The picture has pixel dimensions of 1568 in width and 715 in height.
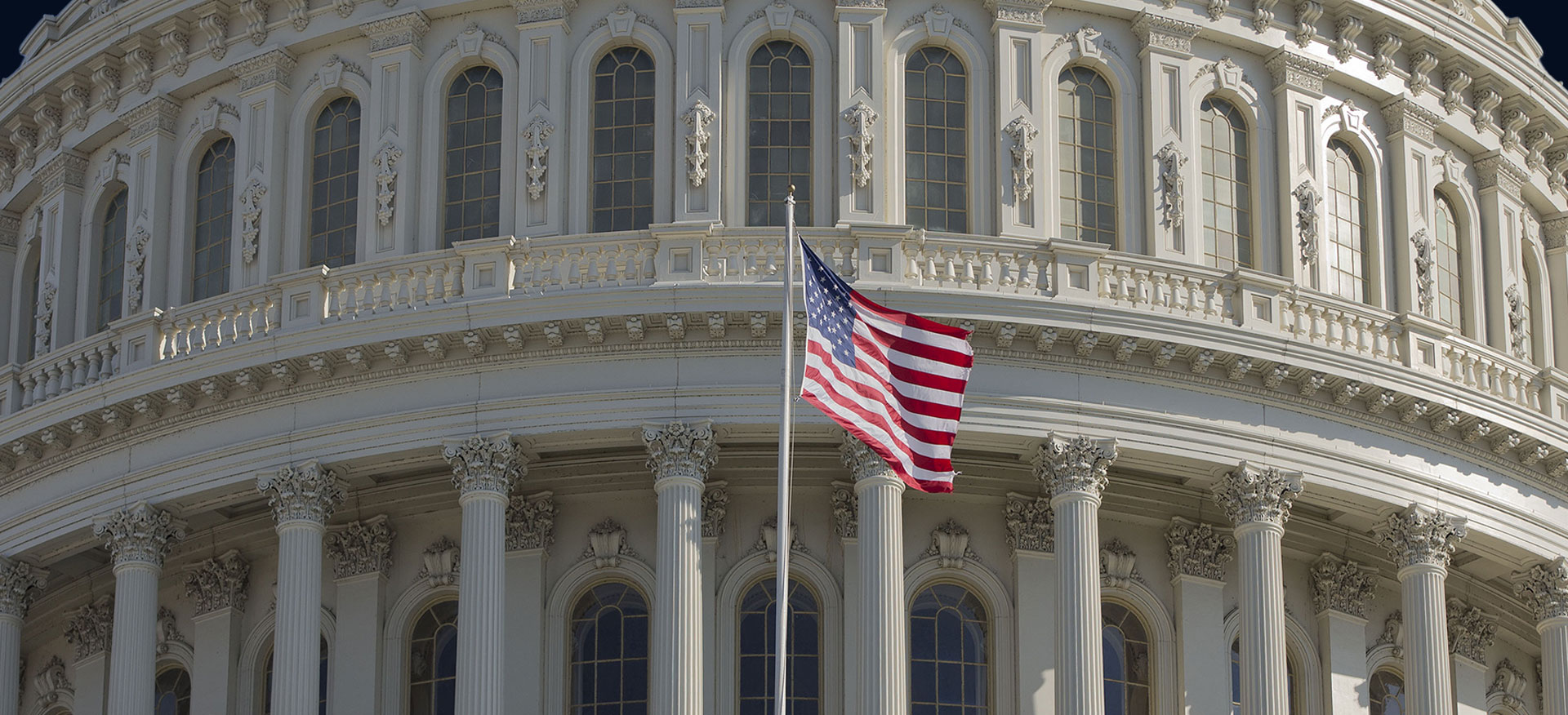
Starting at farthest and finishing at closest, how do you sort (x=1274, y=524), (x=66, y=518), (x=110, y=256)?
(x=110, y=256)
(x=66, y=518)
(x=1274, y=524)

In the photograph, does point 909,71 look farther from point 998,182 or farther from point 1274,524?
point 1274,524

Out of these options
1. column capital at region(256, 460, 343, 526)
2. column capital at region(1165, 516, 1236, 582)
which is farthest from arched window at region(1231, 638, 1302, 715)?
column capital at region(256, 460, 343, 526)

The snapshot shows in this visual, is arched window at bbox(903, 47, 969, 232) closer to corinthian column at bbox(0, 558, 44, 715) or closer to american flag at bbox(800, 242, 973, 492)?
american flag at bbox(800, 242, 973, 492)

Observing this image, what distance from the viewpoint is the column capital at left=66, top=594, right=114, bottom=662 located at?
167 feet

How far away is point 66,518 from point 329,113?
23.4ft

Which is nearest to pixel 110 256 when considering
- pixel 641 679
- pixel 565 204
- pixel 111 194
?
pixel 111 194

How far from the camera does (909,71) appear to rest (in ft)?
161

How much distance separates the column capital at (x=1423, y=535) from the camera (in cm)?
4734

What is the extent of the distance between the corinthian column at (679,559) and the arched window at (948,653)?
3535 millimetres

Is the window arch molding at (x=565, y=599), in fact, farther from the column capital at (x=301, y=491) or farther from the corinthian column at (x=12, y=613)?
the corinthian column at (x=12, y=613)

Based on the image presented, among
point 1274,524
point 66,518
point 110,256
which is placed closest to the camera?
point 1274,524

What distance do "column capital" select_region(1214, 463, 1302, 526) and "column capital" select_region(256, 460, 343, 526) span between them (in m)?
12.2

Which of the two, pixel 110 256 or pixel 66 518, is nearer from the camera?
pixel 66 518

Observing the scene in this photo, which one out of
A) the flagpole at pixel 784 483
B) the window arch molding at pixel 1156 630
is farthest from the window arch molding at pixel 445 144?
the window arch molding at pixel 1156 630
